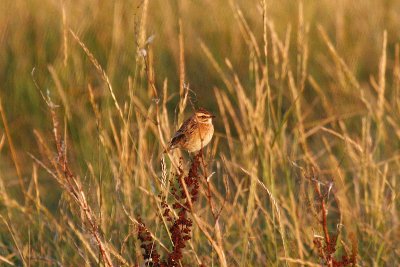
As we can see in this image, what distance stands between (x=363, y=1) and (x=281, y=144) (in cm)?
406

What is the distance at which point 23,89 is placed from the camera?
6.42m

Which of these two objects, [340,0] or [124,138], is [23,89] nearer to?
[340,0]

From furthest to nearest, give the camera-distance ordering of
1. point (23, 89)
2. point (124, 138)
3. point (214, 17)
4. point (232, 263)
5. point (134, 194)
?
point (214, 17) < point (23, 89) < point (134, 194) < point (232, 263) < point (124, 138)

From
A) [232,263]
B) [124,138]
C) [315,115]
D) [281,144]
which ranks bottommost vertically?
[315,115]

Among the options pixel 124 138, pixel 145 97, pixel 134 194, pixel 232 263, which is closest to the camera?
pixel 124 138

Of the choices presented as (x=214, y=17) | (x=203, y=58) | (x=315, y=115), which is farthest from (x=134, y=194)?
(x=214, y=17)

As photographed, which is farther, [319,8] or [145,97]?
[319,8]

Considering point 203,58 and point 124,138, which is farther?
point 203,58

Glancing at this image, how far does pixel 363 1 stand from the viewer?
24.2ft

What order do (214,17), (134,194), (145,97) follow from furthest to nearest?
1. (214,17)
2. (145,97)
3. (134,194)

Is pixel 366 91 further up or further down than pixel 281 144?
further down

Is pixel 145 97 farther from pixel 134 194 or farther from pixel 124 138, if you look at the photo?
pixel 124 138

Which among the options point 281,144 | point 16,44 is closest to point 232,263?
point 281,144

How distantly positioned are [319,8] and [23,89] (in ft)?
8.40
